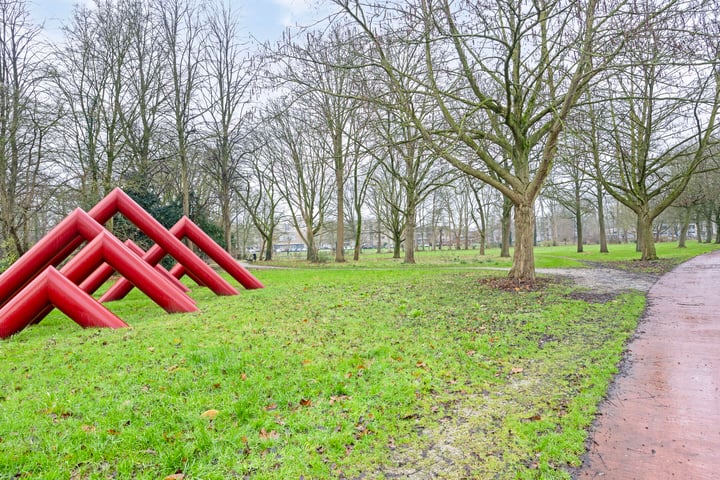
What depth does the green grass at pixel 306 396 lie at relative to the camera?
2941mm

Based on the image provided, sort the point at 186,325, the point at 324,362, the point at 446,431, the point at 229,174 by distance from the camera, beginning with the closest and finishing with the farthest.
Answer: the point at 446,431 < the point at 324,362 < the point at 186,325 < the point at 229,174

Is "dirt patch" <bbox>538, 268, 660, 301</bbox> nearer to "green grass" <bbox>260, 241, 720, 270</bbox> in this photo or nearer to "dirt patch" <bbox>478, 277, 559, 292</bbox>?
"dirt patch" <bbox>478, 277, 559, 292</bbox>

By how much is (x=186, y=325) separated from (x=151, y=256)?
Result: 20.7 ft

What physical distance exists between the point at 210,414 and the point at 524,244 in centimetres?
1112

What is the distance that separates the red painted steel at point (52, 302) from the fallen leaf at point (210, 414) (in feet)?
14.7

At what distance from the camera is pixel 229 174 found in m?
26.8

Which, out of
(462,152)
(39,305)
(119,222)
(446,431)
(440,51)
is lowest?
(446,431)

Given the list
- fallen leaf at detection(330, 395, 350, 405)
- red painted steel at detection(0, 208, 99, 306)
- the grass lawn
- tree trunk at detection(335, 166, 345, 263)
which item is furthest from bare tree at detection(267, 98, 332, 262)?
fallen leaf at detection(330, 395, 350, 405)

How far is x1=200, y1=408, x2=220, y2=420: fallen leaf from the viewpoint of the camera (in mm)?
3551

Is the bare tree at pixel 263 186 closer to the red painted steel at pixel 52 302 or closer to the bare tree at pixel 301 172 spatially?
the bare tree at pixel 301 172

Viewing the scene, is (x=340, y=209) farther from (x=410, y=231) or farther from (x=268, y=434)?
(x=268, y=434)

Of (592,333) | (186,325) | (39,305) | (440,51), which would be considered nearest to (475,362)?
(592,333)

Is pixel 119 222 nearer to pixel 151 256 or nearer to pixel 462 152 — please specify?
pixel 151 256

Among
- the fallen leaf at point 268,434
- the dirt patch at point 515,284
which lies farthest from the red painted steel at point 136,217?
the dirt patch at point 515,284
